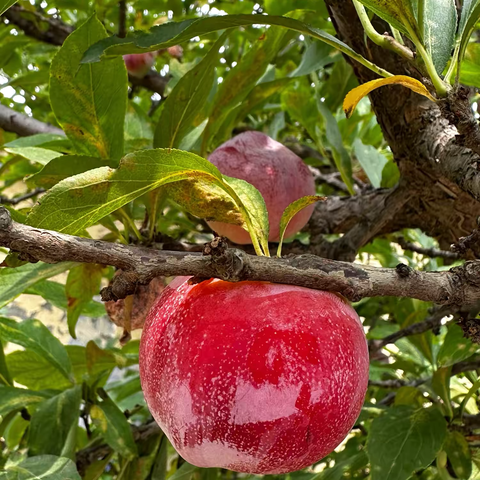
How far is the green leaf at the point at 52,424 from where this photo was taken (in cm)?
76

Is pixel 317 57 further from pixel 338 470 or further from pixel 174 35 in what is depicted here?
pixel 338 470

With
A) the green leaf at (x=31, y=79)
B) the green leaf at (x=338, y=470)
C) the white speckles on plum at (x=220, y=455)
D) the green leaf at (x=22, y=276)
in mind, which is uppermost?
the green leaf at (x=31, y=79)

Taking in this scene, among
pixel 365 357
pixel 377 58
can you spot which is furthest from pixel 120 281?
pixel 377 58

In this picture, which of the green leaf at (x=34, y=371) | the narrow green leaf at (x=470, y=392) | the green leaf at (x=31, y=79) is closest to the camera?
the narrow green leaf at (x=470, y=392)

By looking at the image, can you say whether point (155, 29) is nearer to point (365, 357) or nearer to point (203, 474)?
point (365, 357)

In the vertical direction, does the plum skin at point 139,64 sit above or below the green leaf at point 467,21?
below

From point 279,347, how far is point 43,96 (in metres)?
1.45

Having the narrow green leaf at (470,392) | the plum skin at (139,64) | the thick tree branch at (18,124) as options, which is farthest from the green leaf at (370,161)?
the plum skin at (139,64)

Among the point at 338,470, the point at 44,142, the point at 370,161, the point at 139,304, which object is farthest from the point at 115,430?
the point at 370,161

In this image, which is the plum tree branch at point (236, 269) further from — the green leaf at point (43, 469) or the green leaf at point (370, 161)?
the green leaf at point (370, 161)

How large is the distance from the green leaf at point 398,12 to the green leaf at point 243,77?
0.87 ft

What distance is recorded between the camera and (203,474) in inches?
35.3

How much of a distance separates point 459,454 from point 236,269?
550 millimetres

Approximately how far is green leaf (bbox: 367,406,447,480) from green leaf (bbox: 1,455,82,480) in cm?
33
